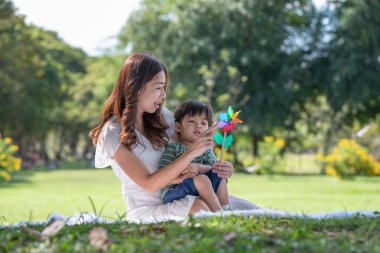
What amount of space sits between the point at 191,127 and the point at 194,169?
0.55 metres

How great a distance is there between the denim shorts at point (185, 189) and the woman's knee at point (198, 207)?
0.11m

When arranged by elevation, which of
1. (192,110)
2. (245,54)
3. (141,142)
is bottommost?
(141,142)

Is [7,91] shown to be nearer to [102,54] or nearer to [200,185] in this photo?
[102,54]

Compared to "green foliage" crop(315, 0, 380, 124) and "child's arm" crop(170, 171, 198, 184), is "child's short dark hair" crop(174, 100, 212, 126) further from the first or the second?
"green foliage" crop(315, 0, 380, 124)

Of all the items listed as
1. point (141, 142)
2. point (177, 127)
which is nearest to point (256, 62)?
point (177, 127)

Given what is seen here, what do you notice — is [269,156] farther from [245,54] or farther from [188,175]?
[188,175]

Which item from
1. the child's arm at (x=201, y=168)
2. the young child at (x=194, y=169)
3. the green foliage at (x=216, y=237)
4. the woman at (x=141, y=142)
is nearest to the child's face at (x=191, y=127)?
the young child at (x=194, y=169)

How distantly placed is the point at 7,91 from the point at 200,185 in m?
26.9

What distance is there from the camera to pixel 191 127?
4.65m

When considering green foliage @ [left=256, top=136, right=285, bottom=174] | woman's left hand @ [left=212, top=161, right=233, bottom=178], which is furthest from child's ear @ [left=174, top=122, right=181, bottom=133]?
green foliage @ [left=256, top=136, right=285, bottom=174]

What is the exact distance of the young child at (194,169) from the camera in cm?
409

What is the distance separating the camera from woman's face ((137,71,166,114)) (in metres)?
4.36

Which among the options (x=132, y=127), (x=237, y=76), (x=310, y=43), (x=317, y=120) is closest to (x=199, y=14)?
(x=237, y=76)

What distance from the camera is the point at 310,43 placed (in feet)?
92.2
